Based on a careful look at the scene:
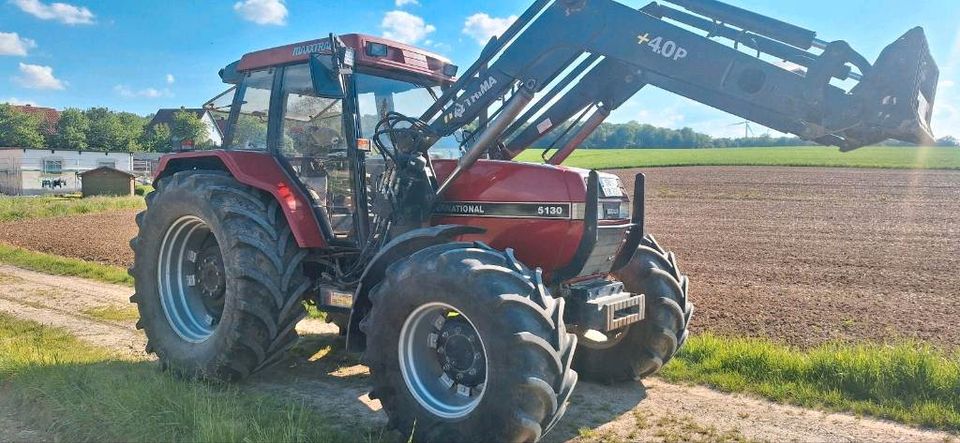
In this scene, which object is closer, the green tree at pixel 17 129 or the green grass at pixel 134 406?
the green grass at pixel 134 406

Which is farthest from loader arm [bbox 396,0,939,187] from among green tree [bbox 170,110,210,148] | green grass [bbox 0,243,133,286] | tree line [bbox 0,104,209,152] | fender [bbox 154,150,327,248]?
tree line [bbox 0,104,209,152]

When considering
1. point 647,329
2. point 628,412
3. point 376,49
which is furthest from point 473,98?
point 628,412

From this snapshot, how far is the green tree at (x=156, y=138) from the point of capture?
175 feet

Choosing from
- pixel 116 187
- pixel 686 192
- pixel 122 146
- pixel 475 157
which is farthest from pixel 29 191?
pixel 475 157

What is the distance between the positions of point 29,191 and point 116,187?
10.8 m

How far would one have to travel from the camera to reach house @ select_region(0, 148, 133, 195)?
131ft

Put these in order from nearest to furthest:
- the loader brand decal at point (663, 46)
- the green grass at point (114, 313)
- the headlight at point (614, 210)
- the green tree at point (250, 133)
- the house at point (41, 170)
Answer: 1. the loader brand decal at point (663, 46)
2. the headlight at point (614, 210)
3. the green tree at point (250, 133)
4. the green grass at point (114, 313)
5. the house at point (41, 170)

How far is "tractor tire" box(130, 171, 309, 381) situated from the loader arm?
1415 millimetres

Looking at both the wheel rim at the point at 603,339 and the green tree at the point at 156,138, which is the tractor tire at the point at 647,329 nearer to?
the wheel rim at the point at 603,339

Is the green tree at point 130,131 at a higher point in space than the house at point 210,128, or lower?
higher

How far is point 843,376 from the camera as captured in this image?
5.50m

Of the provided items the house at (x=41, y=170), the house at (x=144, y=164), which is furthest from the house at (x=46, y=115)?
the house at (x=41, y=170)

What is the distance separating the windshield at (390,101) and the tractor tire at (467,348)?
1521mm

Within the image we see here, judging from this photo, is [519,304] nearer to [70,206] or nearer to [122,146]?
[70,206]
